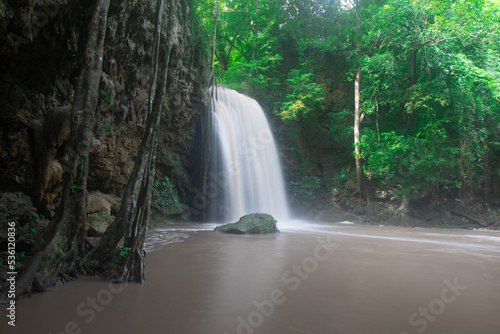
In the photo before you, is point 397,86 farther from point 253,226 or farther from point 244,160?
point 253,226

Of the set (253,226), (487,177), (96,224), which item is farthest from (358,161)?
(96,224)

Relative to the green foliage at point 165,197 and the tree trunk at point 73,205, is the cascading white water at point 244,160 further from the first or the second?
the tree trunk at point 73,205

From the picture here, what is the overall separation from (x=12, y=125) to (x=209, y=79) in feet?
27.4

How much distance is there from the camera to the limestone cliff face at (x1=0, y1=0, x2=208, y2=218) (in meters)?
4.75

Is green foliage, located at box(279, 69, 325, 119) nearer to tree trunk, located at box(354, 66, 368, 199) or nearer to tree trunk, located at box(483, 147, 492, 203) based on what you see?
tree trunk, located at box(354, 66, 368, 199)

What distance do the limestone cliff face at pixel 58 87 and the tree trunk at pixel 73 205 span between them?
3.24ft

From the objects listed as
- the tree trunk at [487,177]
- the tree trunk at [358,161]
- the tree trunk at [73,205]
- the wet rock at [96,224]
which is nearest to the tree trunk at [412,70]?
the tree trunk at [358,161]

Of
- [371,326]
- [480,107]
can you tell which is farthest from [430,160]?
[371,326]

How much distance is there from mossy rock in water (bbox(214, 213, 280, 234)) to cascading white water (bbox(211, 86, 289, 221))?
466 centimetres

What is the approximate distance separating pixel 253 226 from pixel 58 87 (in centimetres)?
588

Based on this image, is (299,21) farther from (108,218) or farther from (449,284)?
(449,284)

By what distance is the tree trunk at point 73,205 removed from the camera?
317cm

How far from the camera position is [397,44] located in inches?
570

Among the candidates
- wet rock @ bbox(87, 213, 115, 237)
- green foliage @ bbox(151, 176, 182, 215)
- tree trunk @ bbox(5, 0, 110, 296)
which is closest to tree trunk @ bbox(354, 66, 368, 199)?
green foliage @ bbox(151, 176, 182, 215)
